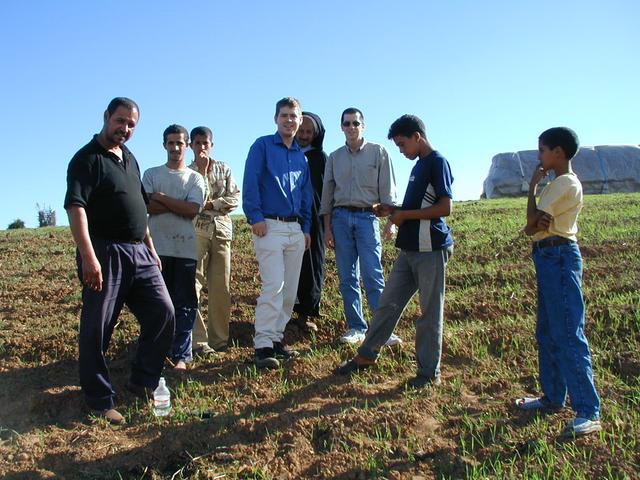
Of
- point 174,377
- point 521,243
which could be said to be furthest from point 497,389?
point 521,243

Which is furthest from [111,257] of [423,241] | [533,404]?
[533,404]

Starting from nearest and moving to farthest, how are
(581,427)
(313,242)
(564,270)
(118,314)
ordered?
(581,427) → (564,270) → (118,314) → (313,242)

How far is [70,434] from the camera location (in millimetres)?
4008

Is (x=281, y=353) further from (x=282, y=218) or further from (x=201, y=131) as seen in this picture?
(x=201, y=131)

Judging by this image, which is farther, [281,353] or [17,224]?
[17,224]

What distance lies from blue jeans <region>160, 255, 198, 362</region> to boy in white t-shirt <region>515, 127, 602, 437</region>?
8.65 ft

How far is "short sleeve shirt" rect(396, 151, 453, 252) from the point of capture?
440cm

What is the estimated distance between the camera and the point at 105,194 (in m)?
4.12

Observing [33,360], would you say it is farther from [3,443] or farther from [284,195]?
[284,195]

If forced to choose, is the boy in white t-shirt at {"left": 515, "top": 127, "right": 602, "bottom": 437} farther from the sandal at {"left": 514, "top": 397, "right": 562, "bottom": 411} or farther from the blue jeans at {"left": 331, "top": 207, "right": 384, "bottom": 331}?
the blue jeans at {"left": 331, "top": 207, "right": 384, "bottom": 331}

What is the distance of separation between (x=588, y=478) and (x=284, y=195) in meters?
2.88

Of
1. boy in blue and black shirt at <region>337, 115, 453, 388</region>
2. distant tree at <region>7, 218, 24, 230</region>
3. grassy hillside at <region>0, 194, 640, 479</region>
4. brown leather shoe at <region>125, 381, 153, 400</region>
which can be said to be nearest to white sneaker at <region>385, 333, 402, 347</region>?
grassy hillside at <region>0, 194, 640, 479</region>

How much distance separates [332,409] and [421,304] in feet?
3.18

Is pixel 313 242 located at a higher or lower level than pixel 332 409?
higher
